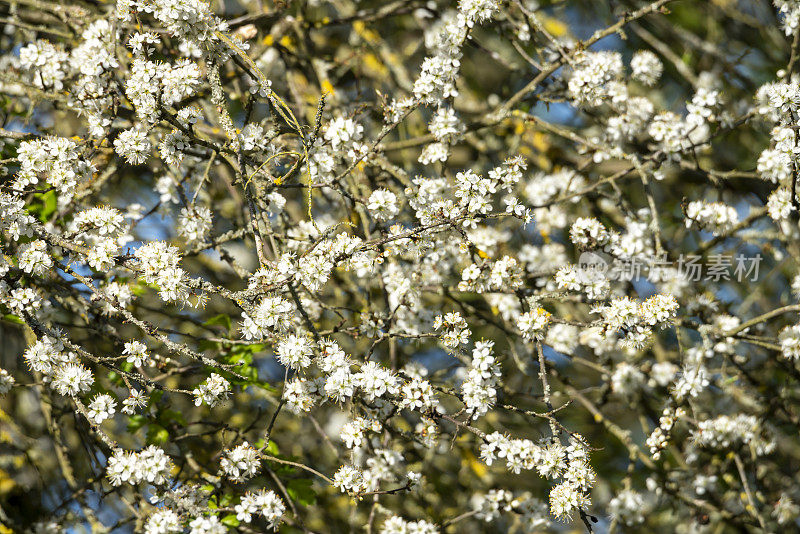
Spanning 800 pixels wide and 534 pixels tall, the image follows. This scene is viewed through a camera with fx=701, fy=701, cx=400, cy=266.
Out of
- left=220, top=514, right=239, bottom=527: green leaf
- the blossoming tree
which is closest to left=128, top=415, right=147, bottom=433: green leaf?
the blossoming tree

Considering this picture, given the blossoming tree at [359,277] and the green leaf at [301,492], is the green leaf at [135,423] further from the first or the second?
the green leaf at [301,492]

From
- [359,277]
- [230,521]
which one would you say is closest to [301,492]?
[230,521]

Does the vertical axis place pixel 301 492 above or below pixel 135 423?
below

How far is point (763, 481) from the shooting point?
399 cm

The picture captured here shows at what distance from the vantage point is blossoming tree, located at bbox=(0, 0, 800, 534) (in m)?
2.59

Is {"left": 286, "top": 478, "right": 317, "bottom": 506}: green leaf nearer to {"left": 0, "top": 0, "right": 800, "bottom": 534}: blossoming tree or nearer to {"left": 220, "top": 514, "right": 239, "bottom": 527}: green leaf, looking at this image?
{"left": 0, "top": 0, "right": 800, "bottom": 534}: blossoming tree

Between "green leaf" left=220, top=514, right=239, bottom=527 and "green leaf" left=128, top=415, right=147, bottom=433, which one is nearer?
"green leaf" left=220, top=514, right=239, bottom=527

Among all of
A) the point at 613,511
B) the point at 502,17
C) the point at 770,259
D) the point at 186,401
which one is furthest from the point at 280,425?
the point at 770,259

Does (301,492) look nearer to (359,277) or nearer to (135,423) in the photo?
(135,423)

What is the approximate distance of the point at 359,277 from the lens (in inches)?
133

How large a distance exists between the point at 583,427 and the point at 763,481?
1.42 metres

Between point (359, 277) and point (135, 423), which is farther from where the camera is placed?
point (359, 277)

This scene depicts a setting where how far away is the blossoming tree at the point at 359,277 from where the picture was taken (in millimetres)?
2588

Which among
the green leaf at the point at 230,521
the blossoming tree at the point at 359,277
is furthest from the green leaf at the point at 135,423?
the green leaf at the point at 230,521
